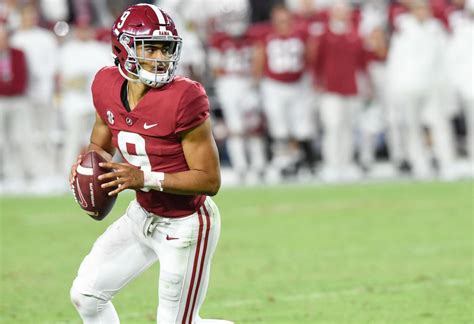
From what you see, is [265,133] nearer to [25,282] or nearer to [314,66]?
[314,66]

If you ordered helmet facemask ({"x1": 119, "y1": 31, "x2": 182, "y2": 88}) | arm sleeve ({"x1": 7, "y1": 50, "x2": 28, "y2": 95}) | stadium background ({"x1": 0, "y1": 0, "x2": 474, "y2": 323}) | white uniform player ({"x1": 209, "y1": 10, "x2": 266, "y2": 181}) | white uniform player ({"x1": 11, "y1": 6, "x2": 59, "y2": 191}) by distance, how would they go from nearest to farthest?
helmet facemask ({"x1": 119, "y1": 31, "x2": 182, "y2": 88})
stadium background ({"x1": 0, "y1": 0, "x2": 474, "y2": 323})
arm sleeve ({"x1": 7, "y1": 50, "x2": 28, "y2": 95})
white uniform player ({"x1": 11, "y1": 6, "x2": 59, "y2": 191})
white uniform player ({"x1": 209, "y1": 10, "x2": 266, "y2": 181})

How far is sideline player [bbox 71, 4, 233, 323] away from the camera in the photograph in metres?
4.69

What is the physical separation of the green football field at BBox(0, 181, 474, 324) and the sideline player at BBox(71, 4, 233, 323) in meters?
1.32

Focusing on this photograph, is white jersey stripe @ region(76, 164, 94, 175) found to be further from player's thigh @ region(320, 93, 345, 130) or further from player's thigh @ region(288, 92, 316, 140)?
player's thigh @ region(288, 92, 316, 140)

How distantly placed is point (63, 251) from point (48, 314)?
2446mm

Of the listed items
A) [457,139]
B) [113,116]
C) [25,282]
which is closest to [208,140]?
[113,116]

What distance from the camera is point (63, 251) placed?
881 cm

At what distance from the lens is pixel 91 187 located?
4.79m

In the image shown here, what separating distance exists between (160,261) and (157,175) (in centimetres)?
44

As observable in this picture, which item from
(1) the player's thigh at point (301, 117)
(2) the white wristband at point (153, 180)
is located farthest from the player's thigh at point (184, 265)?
(1) the player's thigh at point (301, 117)

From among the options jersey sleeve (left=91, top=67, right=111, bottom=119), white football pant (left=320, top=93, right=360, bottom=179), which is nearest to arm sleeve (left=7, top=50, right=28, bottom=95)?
white football pant (left=320, top=93, right=360, bottom=179)

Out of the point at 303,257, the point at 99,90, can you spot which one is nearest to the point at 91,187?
the point at 99,90

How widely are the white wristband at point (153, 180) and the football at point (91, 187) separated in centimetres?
24

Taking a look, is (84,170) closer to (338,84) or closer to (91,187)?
(91,187)
